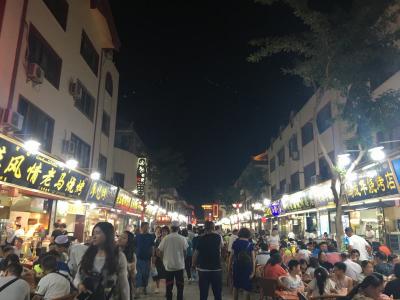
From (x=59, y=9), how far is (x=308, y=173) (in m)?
20.1

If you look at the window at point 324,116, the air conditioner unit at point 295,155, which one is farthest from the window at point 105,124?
the air conditioner unit at point 295,155

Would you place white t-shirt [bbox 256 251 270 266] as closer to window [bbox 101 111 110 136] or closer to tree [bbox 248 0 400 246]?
tree [bbox 248 0 400 246]

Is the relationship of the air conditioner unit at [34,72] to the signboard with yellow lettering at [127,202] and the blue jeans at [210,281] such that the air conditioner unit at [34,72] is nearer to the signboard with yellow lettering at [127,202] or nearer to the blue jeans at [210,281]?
the blue jeans at [210,281]

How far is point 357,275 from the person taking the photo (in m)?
8.72

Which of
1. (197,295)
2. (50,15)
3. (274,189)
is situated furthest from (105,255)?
(274,189)

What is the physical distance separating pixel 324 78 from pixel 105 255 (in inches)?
420

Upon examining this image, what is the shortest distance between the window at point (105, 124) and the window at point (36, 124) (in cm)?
858

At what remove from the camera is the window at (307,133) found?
27156 mm

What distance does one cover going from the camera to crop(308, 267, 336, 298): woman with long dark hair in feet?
23.7

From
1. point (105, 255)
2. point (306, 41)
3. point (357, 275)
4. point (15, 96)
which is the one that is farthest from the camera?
point (306, 41)

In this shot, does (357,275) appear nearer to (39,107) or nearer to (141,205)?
(39,107)

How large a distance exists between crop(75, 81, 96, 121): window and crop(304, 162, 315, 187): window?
15.5 meters

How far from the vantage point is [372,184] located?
1409 centimetres

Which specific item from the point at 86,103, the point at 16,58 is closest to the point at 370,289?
the point at 16,58
